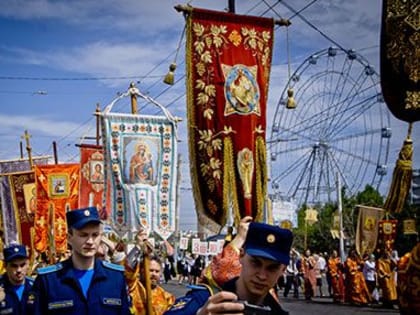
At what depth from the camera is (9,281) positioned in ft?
19.8

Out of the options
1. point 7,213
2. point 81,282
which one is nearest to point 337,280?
point 7,213

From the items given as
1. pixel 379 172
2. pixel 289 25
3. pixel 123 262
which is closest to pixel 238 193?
pixel 123 262

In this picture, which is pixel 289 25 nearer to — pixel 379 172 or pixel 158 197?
pixel 158 197

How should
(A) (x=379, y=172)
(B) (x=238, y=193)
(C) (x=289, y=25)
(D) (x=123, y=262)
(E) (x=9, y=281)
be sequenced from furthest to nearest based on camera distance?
1. (A) (x=379, y=172)
2. (C) (x=289, y=25)
3. (B) (x=238, y=193)
4. (D) (x=123, y=262)
5. (E) (x=9, y=281)

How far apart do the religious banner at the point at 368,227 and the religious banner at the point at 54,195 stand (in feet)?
29.1

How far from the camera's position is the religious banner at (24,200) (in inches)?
779

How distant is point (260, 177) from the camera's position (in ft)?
24.4

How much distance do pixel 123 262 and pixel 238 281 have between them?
3821mm

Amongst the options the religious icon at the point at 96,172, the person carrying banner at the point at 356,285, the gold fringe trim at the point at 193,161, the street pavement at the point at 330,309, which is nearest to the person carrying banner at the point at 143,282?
the gold fringe trim at the point at 193,161

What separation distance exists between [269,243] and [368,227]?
1796cm

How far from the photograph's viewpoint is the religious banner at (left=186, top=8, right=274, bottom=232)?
24.0 ft

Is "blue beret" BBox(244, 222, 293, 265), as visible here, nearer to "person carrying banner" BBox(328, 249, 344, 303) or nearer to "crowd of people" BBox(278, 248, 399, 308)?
"crowd of people" BBox(278, 248, 399, 308)

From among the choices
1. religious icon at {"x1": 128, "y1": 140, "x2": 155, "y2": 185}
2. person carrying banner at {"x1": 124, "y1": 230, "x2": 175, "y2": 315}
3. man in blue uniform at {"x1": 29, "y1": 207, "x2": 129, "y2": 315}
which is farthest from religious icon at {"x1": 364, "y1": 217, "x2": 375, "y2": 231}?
man in blue uniform at {"x1": 29, "y1": 207, "x2": 129, "y2": 315}

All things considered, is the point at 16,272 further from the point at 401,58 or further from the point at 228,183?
the point at 401,58
